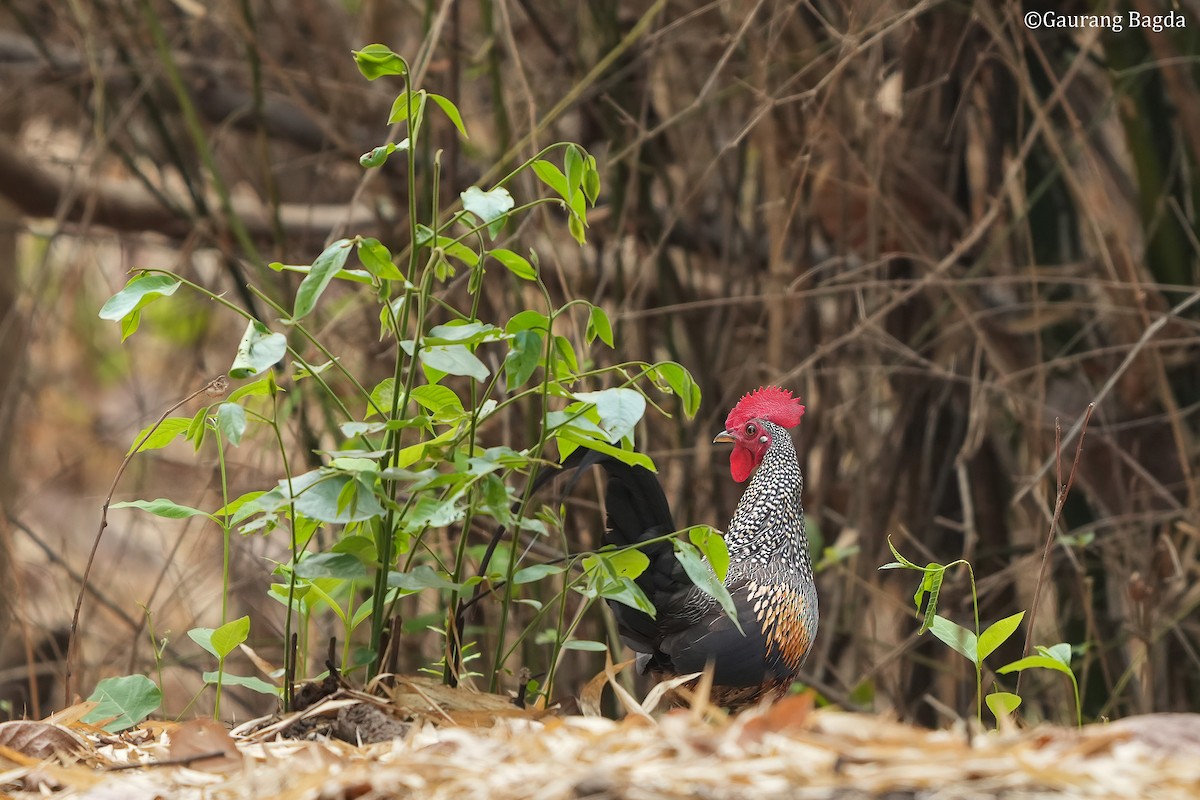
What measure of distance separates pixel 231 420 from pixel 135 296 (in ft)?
0.55

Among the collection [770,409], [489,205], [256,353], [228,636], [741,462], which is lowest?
[228,636]

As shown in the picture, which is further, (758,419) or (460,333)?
(758,419)

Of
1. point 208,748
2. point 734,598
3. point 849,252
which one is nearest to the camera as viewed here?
point 208,748

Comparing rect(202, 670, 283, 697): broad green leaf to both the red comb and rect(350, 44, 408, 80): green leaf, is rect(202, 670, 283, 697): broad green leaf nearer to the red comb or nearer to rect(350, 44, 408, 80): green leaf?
rect(350, 44, 408, 80): green leaf

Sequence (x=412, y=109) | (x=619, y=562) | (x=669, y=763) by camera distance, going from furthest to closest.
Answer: (x=619, y=562), (x=412, y=109), (x=669, y=763)

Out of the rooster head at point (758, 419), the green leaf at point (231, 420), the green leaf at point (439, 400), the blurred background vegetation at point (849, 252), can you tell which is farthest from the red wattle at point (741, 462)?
the green leaf at point (231, 420)

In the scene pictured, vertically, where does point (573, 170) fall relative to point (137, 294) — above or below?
above

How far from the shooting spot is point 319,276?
50.6 inches

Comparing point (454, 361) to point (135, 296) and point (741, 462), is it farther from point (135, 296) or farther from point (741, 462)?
point (741, 462)

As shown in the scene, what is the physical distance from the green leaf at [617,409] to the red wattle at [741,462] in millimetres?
1162

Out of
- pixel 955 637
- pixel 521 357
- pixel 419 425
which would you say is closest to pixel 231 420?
pixel 419 425

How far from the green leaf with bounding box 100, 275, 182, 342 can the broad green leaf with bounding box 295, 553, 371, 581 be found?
1.06 ft

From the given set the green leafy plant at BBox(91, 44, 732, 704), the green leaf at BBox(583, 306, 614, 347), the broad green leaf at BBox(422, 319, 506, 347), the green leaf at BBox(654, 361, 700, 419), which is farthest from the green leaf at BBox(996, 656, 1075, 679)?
the broad green leaf at BBox(422, 319, 506, 347)

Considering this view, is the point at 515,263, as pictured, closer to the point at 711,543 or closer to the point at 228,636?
the point at 711,543
